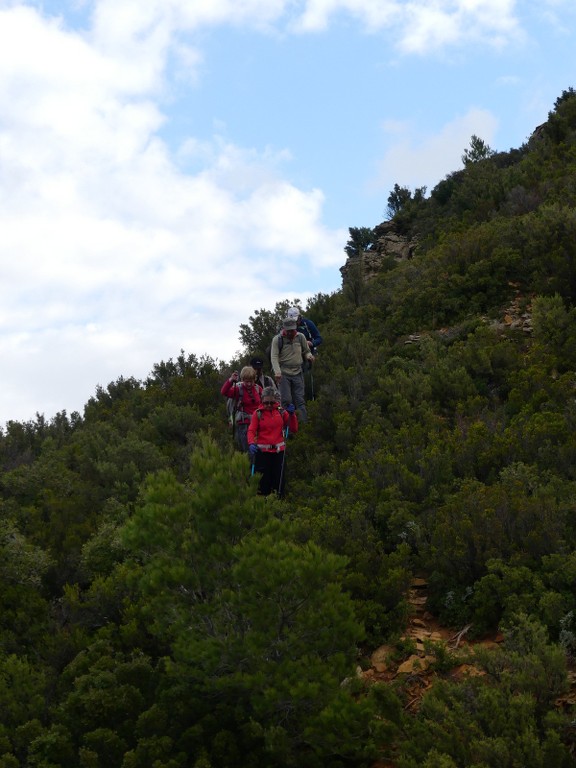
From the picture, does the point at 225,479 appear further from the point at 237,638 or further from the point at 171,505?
the point at 237,638

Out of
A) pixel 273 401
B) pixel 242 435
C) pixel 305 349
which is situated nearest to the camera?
pixel 273 401

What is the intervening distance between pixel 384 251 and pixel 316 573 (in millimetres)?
18096

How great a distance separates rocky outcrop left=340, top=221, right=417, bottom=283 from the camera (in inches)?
808

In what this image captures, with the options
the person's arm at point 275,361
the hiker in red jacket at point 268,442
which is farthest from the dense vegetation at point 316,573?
the person's arm at point 275,361

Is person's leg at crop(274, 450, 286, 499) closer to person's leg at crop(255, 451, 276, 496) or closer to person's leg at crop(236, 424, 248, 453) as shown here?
person's leg at crop(255, 451, 276, 496)

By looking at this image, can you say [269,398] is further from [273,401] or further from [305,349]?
[305,349]

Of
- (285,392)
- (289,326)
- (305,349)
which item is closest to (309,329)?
(305,349)

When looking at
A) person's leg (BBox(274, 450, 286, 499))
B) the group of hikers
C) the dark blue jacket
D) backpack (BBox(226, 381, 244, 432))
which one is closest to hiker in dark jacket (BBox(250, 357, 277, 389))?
the group of hikers

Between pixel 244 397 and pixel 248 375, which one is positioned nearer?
pixel 248 375

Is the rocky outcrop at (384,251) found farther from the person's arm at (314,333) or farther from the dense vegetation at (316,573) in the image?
the dense vegetation at (316,573)

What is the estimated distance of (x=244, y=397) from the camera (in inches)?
393

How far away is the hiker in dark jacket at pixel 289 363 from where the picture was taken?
11070mm

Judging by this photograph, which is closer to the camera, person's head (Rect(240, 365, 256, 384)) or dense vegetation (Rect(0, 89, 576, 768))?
dense vegetation (Rect(0, 89, 576, 768))

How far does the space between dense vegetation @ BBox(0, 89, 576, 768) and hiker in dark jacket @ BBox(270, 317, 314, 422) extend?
339mm
